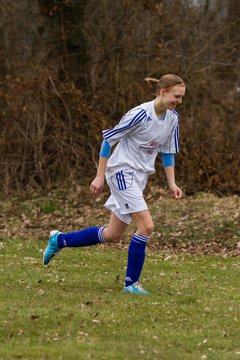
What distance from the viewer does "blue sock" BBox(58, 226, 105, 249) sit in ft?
30.5

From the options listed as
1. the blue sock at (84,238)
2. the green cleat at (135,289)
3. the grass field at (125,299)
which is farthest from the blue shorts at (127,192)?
the grass field at (125,299)

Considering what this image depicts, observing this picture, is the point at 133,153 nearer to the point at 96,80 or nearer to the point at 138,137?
the point at 138,137

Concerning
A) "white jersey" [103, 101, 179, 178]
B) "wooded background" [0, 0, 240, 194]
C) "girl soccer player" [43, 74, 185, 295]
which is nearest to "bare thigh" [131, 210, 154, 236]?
"girl soccer player" [43, 74, 185, 295]

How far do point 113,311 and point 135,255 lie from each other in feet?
3.73

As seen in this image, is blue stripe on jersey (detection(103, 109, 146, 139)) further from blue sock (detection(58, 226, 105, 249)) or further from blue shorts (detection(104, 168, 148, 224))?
blue sock (detection(58, 226, 105, 249))

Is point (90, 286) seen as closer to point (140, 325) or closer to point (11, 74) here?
point (140, 325)

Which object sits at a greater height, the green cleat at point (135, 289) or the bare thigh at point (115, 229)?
the bare thigh at point (115, 229)

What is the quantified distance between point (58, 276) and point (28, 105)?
10.0 metres

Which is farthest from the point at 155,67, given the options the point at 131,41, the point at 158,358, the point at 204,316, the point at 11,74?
the point at 158,358

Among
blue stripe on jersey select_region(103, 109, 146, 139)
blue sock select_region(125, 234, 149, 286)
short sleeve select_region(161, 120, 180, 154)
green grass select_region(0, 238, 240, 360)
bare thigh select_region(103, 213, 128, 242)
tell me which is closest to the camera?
green grass select_region(0, 238, 240, 360)

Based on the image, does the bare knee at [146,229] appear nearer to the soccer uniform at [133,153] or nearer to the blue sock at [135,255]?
the blue sock at [135,255]

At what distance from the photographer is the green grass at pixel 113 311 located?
256 inches

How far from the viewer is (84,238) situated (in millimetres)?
9375

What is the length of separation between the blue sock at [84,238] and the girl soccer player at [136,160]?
232 millimetres
